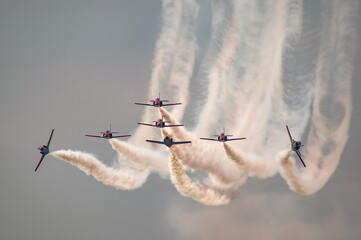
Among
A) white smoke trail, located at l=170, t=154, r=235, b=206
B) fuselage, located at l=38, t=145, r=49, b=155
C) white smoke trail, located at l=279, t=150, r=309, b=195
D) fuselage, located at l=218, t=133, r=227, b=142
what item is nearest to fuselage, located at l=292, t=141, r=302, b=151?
white smoke trail, located at l=279, t=150, r=309, b=195

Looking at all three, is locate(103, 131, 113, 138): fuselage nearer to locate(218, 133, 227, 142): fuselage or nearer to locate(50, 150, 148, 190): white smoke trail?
locate(50, 150, 148, 190): white smoke trail

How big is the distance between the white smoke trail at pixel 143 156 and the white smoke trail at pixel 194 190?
9.79 ft

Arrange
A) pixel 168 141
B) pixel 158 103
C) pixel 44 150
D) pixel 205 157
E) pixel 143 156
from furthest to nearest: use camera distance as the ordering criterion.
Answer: pixel 143 156, pixel 205 157, pixel 44 150, pixel 158 103, pixel 168 141

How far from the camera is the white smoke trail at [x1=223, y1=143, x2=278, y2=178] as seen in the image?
311ft

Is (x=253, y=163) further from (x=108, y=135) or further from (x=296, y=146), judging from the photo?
(x=108, y=135)

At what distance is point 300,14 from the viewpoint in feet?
290

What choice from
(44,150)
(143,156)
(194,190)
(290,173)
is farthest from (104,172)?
(290,173)

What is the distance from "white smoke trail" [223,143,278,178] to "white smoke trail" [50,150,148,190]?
941cm

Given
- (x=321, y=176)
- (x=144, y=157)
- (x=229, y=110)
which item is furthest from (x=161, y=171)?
(x=321, y=176)

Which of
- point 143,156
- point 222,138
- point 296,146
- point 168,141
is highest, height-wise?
point 143,156

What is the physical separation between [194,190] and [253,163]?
624 cm

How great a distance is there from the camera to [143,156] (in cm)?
9712

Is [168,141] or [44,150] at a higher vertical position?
[44,150]

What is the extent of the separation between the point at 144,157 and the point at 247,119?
35.7ft
